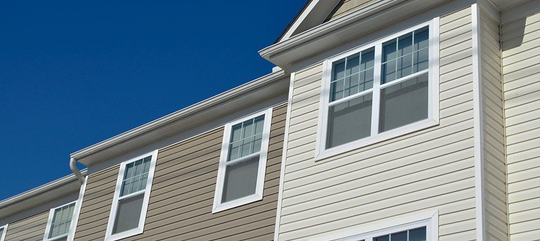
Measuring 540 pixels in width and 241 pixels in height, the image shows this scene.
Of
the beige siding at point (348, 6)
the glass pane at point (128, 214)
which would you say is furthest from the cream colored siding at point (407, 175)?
the glass pane at point (128, 214)

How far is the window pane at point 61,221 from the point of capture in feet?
62.1

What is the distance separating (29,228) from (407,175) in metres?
12.4

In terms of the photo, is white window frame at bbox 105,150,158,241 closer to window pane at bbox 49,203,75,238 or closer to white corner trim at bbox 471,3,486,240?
window pane at bbox 49,203,75,238

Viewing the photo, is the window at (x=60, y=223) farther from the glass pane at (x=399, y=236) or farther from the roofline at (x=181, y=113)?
the glass pane at (x=399, y=236)

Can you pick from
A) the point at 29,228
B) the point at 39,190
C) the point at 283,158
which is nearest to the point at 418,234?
the point at 283,158

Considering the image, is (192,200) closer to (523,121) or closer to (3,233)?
(523,121)

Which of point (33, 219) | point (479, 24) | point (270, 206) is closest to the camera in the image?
point (479, 24)

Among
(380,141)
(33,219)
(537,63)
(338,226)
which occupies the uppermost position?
(33,219)

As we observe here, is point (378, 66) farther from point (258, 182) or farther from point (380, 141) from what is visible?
point (258, 182)

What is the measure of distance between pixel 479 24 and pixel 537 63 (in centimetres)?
95

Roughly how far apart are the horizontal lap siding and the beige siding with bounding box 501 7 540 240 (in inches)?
167

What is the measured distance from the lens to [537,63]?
11000 millimetres

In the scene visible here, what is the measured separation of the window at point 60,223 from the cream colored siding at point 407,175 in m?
8.19

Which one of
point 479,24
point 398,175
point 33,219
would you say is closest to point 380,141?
point 398,175
